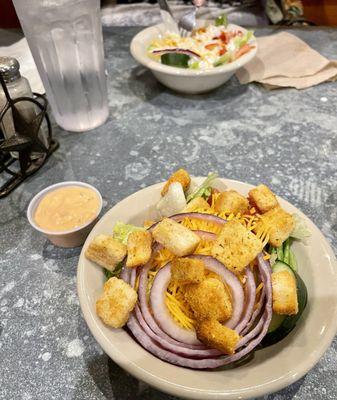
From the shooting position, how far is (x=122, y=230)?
0.96m

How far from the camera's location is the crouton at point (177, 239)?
80cm

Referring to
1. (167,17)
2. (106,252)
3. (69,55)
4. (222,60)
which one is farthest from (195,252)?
(167,17)

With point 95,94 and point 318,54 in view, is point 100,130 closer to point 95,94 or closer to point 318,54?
point 95,94

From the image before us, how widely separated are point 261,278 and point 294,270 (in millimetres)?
113

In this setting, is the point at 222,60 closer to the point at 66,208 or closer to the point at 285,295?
the point at 66,208

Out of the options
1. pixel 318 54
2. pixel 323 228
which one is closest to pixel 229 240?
pixel 323 228

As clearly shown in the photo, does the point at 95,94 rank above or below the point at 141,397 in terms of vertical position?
above

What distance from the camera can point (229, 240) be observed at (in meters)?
0.80

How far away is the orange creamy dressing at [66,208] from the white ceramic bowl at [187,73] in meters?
0.78

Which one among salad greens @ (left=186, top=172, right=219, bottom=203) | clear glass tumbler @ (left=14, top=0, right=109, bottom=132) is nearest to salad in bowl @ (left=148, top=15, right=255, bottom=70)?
clear glass tumbler @ (left=14, top=0, right=109, bottom=132)

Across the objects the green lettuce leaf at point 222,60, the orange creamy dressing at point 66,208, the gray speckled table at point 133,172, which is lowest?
the gray speckled table at point 133,172

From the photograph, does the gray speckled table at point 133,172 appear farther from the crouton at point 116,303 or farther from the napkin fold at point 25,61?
the napkin fold at point 25,61

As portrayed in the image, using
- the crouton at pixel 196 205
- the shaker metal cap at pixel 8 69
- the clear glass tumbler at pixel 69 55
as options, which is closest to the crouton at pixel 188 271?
the crouton at pixel 196 205

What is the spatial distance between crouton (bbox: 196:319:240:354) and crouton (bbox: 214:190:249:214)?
0.30m
